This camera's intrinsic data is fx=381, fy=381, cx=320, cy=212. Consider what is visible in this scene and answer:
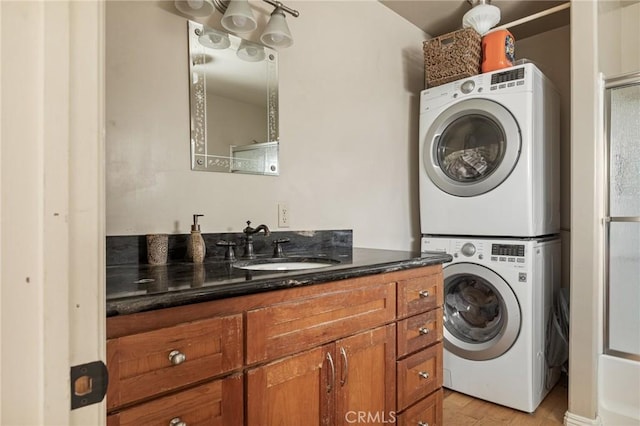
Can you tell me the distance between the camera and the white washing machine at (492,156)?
6.81ft

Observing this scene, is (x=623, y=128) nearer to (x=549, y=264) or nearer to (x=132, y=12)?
(x=549, y=264)

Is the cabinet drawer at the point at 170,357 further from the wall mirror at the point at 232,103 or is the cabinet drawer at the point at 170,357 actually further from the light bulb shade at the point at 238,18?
the light bulb shade at the point at 238,18

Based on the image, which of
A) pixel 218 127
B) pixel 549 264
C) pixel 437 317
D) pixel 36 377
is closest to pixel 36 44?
pixel 36 377

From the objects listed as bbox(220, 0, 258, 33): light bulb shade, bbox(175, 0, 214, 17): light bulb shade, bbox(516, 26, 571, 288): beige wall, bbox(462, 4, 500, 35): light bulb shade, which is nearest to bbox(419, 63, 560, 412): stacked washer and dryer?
bbox(516, 26, 571, 288): beige wall

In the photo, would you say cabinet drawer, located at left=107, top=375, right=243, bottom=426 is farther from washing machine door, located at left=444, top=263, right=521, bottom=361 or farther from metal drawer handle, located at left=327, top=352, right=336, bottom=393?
washing machine door, located at left=444, top=263, right=521, bottom=361

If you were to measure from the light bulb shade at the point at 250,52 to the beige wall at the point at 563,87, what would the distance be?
7.02ft

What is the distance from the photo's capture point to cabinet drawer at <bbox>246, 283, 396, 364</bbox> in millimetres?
975

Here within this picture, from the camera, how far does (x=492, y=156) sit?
88.3 inches

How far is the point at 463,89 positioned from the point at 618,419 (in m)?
1.94

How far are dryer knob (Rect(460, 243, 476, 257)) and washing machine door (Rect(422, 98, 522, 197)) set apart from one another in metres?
0.30

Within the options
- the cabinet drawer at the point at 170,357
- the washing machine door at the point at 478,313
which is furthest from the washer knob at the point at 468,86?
the cabinet drawer at the point at 170,357

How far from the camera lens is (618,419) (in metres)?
1.92

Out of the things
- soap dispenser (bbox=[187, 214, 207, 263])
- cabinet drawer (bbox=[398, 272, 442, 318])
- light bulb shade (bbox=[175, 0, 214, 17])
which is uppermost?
light bulb shade (bbox=[175, 0, 214, 17])

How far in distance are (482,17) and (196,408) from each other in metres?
2.50
